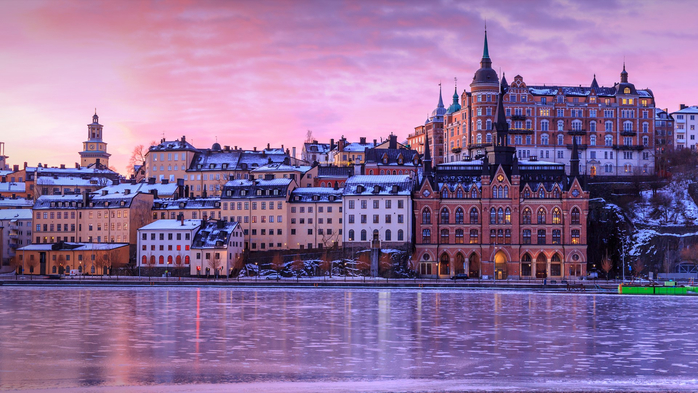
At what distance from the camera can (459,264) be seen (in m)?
118

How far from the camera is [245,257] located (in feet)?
399

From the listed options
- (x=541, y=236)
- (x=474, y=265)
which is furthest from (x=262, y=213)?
(x=541, y=236)

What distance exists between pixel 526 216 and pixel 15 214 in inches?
3330

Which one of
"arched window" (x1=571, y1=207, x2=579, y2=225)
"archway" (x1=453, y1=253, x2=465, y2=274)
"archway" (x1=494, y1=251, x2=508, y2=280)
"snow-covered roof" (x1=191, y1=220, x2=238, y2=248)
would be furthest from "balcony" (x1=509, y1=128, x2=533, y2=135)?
"snow-covered roof" (x1=191, y1=220, x2=238, y2=248)

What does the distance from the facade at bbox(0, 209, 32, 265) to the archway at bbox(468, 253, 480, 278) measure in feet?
238

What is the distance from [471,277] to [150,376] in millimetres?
83884

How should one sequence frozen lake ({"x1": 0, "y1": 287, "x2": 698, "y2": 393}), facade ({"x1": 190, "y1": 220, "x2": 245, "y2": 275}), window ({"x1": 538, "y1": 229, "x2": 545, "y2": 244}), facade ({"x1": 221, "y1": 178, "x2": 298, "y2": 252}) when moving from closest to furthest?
frozen lake ({"x1": 0, "y1": 287, "x2": 698, "y2": 393}) < facade ({"x1": 190, "y1": 220, "x2": 245, "y2": 275}) < window ({"x1": 538, "y1": 229, "x2": 545, "y2": 244}) < facade ({"x1": 221, "y1": 178, "x2": 298, "y2": 252})

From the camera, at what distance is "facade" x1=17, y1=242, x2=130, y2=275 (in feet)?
402

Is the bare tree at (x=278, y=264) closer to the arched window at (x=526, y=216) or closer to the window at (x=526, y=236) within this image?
the window at (x=526, y=236)

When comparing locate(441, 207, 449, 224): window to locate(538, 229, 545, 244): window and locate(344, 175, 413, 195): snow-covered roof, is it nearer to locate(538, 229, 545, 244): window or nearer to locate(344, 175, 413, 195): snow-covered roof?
locate(344, 175, 413, 195): snow-covered roof

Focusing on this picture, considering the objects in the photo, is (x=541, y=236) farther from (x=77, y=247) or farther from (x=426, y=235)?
(x=77, y=247)

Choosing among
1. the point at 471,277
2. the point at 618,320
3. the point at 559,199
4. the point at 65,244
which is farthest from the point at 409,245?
the point at 618,320

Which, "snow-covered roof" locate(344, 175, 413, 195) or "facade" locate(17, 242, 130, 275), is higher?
"snow-covered roof" locate(344, 175, 413, 195)

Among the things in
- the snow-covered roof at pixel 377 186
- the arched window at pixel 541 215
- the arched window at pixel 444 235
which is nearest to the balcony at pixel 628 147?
the arched window at pixel 541 215
